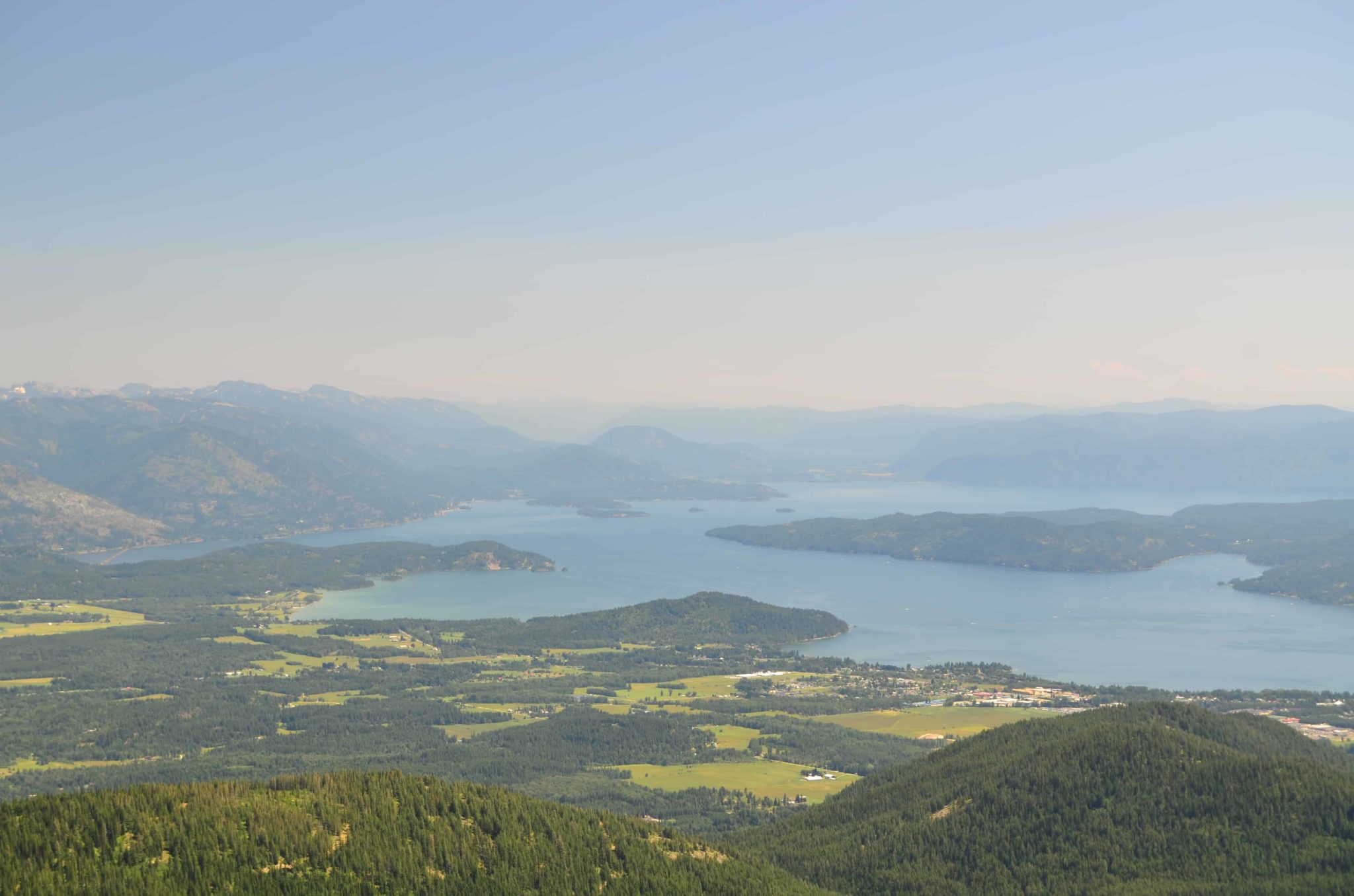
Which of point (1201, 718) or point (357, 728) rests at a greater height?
point (1201, 718)

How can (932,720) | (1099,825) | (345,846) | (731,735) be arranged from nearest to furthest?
(345,846), (1099,825), (731,735), (932,720)

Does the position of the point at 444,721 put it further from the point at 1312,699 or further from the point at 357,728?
the point at 1312,699

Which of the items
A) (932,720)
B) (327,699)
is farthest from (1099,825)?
(327,699)

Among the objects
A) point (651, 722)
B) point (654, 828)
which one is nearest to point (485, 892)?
point (654, 828)

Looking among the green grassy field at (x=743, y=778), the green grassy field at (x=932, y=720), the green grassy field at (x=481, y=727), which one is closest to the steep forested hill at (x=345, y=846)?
the green grassy field at (x=743, y=778)

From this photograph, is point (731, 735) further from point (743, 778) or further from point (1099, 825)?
point (1099, 825)

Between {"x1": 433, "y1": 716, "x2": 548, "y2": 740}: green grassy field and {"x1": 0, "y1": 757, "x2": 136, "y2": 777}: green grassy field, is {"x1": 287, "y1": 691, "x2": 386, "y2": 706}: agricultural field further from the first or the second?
{"x1": 0, "y1": 757, "x2": 136, "y2": 777}: green grassy field

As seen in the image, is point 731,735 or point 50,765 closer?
point 50,765
